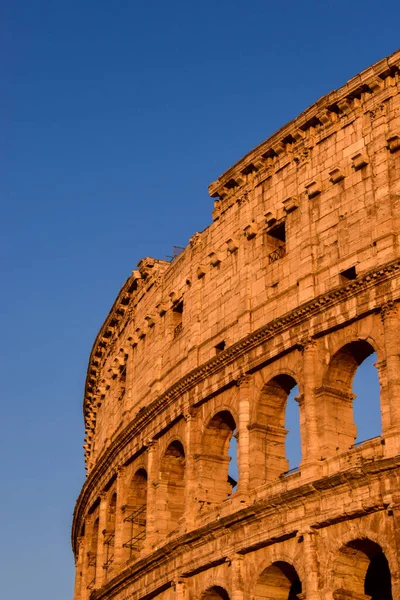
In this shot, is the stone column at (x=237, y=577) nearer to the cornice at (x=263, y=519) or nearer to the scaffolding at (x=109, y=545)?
the cornice at (x=263, y=519)

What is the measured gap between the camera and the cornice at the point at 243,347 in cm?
2889

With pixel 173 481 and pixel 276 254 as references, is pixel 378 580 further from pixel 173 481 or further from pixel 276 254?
pixel 276 254

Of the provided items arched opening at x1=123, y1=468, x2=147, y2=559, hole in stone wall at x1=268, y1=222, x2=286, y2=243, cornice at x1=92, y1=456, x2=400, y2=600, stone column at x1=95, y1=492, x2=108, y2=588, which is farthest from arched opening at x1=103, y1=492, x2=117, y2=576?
hole in stone wall at x1=268, y1=222, x2=286, y2=243

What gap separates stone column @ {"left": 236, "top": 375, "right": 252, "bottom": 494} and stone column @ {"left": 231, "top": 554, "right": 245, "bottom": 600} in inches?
70.8

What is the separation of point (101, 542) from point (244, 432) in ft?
34.8

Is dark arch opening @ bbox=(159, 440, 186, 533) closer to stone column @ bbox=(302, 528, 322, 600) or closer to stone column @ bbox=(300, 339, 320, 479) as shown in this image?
stone column @ bbox=(300, 339, 320, 479)

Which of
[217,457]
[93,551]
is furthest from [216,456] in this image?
[93,551]

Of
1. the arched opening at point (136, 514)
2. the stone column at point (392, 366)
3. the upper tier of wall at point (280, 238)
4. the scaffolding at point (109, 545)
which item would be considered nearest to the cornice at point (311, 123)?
the upper tier of wall at point (280, 238)

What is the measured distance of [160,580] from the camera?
108ft

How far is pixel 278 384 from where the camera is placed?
3175 centimetres

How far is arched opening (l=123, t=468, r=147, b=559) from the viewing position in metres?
37.2

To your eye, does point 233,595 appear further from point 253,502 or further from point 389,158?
point 389,158

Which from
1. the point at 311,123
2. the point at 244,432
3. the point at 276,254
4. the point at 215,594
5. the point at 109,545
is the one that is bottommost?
the point at 215,594

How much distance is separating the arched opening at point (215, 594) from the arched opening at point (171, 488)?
3.85 m
